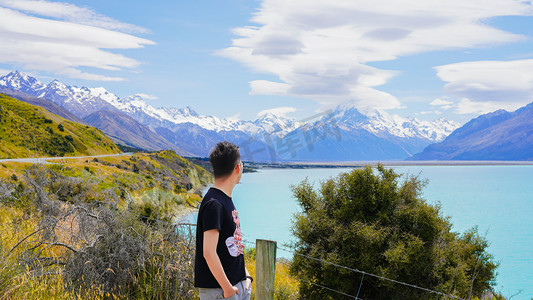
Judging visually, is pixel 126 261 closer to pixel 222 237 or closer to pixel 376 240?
pixel 222 237

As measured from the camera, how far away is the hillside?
59906 millimetres

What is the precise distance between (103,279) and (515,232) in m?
77.8

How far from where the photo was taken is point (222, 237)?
3.25 meters

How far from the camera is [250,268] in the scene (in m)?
9.23

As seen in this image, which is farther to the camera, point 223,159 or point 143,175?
point 143,175

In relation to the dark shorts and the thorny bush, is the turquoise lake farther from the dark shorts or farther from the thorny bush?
the dark shorts

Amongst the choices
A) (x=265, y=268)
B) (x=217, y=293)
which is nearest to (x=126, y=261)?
(x=265, y=268)

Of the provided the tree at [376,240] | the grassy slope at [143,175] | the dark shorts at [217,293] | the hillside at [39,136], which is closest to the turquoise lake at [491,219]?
the grassy slope at [143,175]

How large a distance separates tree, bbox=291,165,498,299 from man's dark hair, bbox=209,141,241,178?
4785mm

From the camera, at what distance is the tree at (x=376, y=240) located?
7.49m

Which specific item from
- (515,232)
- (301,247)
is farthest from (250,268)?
(515,232)

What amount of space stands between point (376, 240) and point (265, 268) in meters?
3.40

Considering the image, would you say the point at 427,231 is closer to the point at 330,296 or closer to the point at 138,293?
the point at 330,296

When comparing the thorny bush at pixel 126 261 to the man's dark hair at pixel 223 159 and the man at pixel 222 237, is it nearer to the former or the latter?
the man at pixel 222 237
